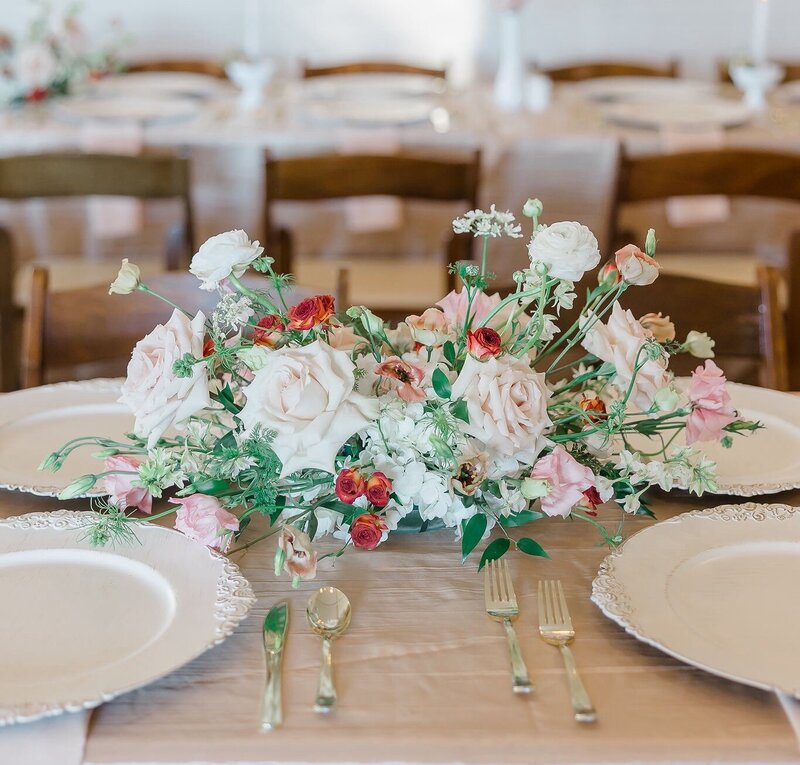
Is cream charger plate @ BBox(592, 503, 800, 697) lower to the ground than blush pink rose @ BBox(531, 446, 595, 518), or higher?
lower

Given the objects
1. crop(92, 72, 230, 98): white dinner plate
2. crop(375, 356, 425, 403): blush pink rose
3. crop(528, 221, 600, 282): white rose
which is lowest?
crop(92, 72, 230, 98): white dinner plate

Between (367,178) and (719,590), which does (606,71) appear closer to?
(367,178)

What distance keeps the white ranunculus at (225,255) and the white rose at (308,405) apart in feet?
0.29

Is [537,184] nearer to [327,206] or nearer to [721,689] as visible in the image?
[327,206]

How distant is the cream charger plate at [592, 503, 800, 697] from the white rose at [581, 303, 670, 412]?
14 centimetres

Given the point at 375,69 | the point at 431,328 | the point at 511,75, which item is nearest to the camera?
the point at 431,328

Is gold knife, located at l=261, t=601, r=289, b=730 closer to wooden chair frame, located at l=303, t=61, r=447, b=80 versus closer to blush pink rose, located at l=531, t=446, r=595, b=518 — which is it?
blush pink rose, located at l=531, t=446, r=595, b=518

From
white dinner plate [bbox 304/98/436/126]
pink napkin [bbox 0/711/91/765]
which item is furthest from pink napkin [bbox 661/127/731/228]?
pink napkin [bbox 0/711/91/765]

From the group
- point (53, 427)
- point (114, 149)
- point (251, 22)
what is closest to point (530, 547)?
point (53, 427)

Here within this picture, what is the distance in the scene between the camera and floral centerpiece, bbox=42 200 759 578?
2.73 feet

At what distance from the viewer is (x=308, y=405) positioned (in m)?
0.81

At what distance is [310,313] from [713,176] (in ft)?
4.77

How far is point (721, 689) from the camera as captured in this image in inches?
29.3

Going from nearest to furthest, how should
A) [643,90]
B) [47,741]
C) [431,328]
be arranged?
[47,741] < [431,328] < [643,90]
